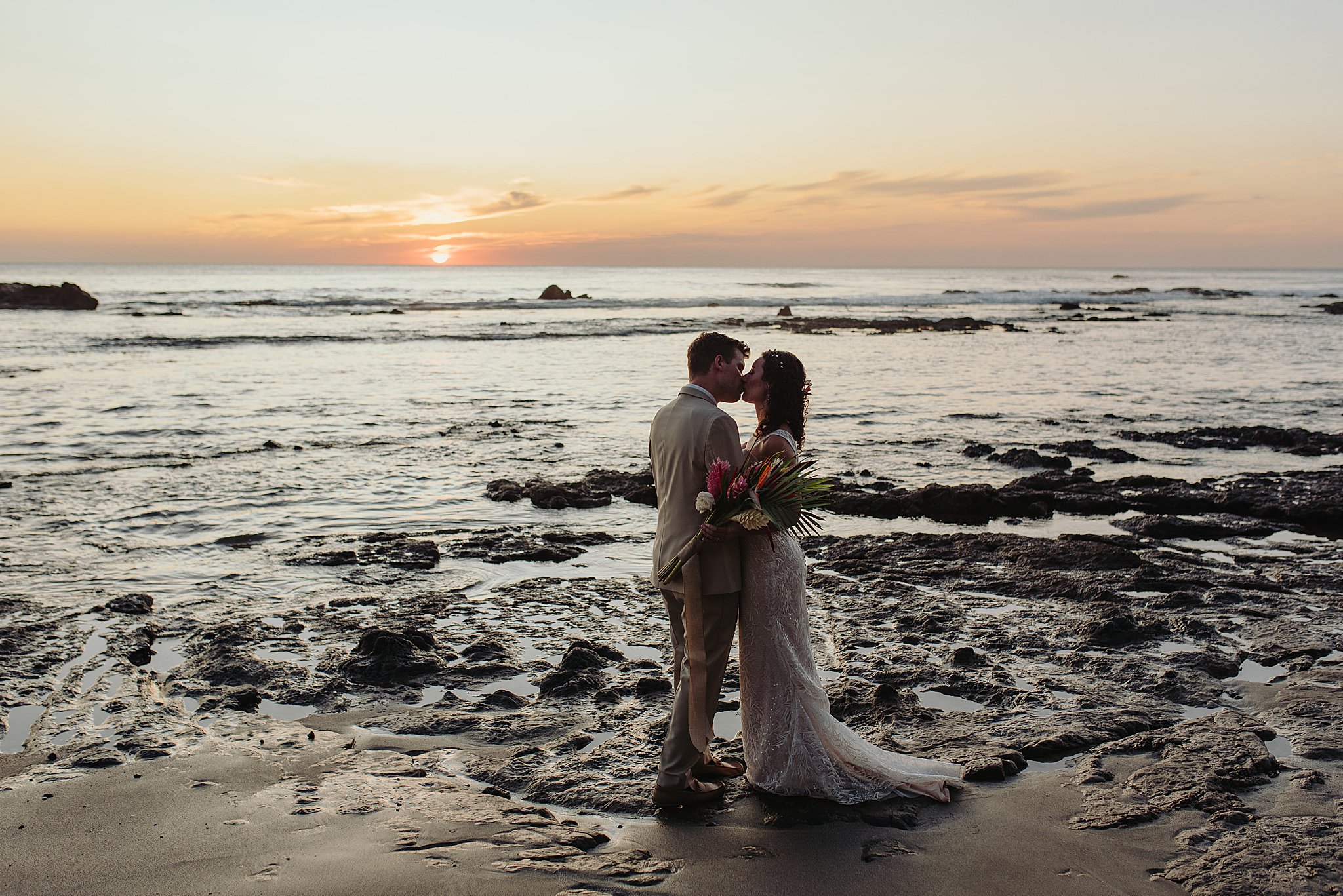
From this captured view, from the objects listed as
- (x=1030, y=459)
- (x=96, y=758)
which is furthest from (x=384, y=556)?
(x=1030, y=459)

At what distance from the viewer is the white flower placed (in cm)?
473

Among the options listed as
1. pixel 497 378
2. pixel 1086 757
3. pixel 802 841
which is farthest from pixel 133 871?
pixel 497 378

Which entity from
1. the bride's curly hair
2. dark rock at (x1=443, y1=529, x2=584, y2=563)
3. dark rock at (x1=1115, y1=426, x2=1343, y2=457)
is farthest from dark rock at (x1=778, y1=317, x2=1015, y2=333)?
the bride's curly hair

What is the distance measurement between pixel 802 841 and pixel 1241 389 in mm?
24038

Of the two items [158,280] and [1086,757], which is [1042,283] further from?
[1086,757]

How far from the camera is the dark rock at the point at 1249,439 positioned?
51.7 ft

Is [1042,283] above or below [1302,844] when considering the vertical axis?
above

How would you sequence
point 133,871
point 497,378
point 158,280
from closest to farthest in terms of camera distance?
point 133,871
point 497,378
point 158,280

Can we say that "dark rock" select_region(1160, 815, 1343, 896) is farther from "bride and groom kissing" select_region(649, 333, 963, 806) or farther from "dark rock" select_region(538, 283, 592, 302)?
"dark rock" select_region(538, 283, 592, 302)

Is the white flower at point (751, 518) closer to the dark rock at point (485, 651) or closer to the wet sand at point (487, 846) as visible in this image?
the wet sand at point (487, 846)

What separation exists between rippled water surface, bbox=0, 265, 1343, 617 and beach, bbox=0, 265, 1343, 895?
0.12 meters

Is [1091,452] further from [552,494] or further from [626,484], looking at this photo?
[552,494]

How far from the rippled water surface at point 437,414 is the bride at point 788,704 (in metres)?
4.55

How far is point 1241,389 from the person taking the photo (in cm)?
2408
